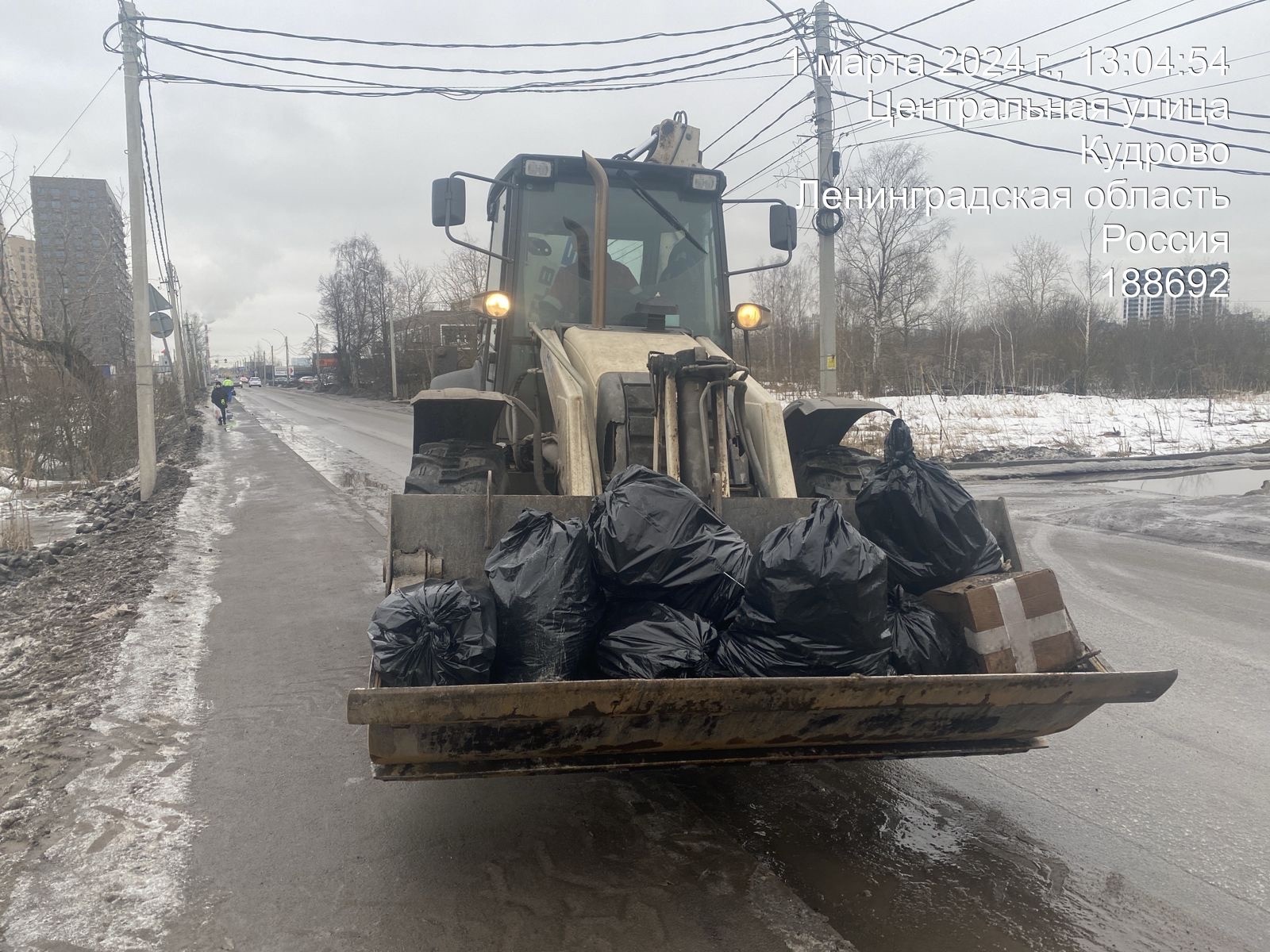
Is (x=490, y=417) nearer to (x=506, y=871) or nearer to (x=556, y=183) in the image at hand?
(x=556, y=183)

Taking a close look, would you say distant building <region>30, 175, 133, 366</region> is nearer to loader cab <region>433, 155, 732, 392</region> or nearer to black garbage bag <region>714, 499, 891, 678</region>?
loader cab <region>433, 155, 732, 392</region>

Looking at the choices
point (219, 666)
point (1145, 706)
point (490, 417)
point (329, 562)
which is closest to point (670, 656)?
point (490, 417)

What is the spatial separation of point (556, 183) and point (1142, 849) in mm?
4701

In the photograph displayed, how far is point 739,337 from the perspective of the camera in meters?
6.27

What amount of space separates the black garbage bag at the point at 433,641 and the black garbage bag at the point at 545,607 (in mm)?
110

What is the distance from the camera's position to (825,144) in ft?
46.6

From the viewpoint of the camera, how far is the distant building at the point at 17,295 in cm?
1316

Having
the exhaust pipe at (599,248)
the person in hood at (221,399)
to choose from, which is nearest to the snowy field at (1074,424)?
the exhaust pipe at (599,248)

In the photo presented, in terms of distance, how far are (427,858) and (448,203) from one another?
12.6ft

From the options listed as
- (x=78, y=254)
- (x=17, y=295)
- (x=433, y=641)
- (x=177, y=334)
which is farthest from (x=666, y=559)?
(x=177, y=334)

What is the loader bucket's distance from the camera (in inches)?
103

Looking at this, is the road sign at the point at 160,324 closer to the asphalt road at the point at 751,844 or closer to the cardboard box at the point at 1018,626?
the asphalt road at the point at 751,844

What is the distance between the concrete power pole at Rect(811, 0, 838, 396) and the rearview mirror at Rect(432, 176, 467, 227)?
31.7 feet

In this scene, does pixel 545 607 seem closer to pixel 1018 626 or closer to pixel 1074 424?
pixel 1018 626
